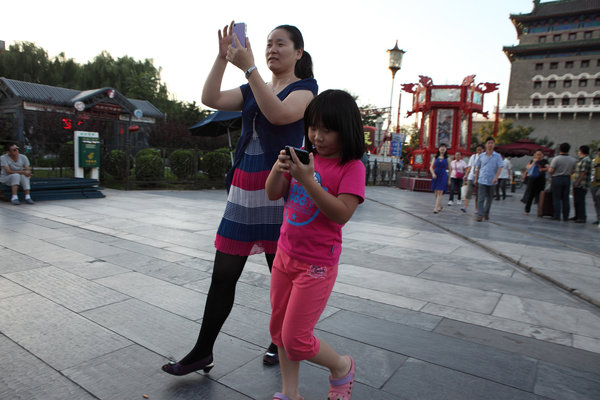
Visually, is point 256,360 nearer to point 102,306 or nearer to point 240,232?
point 240,232

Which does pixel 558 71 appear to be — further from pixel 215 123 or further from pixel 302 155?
pixel 302 155

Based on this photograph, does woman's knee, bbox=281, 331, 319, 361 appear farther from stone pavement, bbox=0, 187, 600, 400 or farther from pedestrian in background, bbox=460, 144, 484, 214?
pedestrian in background, bbox=460, 144, 484, 214

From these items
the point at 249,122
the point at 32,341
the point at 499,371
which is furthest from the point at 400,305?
the point at 32,341

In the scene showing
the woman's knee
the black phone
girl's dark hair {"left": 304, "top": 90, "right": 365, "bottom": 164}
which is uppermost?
girl's dark hair {"left": 304, "top": 90, "right": 365, "bottom": 164}

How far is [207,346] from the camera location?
2.02m

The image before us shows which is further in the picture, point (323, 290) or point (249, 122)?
point (249, 122)

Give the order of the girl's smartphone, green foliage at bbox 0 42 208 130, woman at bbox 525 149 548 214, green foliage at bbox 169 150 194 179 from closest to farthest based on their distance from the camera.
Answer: the girl's smartphone
woman at bbox 525 149 548 214
green foliage at bbox 169 150 194 179
green foliage at bbox 0 42 208 130

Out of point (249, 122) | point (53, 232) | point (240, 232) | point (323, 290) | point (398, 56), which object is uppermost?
point (398, 56)

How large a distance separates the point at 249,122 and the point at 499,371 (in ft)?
6.48

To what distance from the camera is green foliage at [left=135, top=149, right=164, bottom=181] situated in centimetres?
1292

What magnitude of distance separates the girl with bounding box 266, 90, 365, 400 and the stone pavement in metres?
0.56

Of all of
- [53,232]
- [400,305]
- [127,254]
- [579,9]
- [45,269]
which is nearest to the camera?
[400,305]

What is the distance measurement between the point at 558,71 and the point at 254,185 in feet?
220

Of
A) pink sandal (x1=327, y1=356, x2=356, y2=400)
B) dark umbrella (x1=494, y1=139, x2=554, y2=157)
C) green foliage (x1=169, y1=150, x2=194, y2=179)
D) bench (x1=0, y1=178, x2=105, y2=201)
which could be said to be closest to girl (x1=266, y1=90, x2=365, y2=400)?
pink sandal (x1=327, y1=356, x2=356, y2=400)
